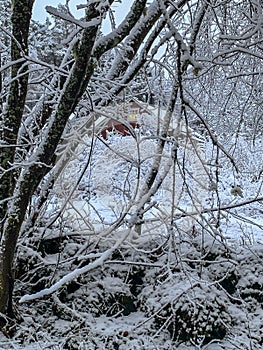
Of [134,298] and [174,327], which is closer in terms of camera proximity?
[174,327]

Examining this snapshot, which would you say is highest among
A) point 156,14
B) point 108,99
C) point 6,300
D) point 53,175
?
point 156,14

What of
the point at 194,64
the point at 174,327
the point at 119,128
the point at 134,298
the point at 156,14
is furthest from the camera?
the point at 119,128

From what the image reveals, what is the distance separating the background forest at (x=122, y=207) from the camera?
2008 mm

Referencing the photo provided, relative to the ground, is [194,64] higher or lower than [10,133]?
higher

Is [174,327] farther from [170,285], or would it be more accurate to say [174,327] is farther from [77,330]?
[77,330]

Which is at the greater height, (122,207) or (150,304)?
(122,207)

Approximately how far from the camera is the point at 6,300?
2.19 metres

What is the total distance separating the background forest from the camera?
2.01 meters

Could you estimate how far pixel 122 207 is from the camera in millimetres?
2885

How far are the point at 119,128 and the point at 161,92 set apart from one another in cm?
133

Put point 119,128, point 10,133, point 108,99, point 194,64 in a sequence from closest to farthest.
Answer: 1. point 194,64
2. point 10,133
3. point 108,99
4. point 119,128

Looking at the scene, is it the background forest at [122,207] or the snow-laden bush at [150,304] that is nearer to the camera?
the background forest at [122,207]

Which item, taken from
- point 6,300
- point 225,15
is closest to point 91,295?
point 6,300

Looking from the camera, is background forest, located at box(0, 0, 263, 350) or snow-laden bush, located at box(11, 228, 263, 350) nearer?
A: background forest, located at box(0, 0, 263, 350)
